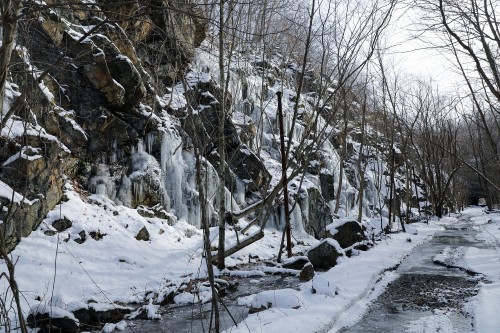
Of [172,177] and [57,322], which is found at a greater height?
[172,177]

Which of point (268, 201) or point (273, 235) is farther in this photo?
point (273, 235)

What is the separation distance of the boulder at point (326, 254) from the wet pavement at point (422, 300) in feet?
4.80

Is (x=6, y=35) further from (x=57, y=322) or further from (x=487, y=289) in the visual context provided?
(x=487, y=289)

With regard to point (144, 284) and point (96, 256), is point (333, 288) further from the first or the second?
point (96, 256)

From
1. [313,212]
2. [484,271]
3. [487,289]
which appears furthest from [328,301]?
[313,212]

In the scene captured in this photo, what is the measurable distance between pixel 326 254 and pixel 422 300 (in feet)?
11.7

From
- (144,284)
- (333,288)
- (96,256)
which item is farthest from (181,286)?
(333,288)

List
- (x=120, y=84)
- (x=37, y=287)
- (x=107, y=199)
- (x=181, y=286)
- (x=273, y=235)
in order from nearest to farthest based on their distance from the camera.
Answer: (x=37, y=287) → (x=181, y=286) → (x=107, y=199) → (x=120, y=84) → (x=273, y=235)

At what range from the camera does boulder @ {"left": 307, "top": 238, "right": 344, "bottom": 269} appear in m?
8.85

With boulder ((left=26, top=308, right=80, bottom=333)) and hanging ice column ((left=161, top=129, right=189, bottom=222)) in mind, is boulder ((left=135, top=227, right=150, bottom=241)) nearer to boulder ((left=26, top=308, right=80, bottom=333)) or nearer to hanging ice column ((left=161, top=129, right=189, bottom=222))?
hanging ice column ((left=161, top=129, right=189, bottom=222))

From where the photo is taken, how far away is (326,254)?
8.88 meters

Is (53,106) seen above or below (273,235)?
above

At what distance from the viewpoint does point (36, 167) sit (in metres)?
7.83

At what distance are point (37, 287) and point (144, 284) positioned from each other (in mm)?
1969
